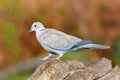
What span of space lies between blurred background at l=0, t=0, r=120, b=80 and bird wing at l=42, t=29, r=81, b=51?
12.7 feet

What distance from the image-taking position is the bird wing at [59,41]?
472 cm

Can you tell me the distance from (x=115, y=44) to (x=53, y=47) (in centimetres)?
482

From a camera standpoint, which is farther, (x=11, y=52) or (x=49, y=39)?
(x=11, y=52)

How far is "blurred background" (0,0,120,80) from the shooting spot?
29.5ft

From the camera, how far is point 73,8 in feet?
30.6

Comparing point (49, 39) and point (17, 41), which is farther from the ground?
point (17, 41)

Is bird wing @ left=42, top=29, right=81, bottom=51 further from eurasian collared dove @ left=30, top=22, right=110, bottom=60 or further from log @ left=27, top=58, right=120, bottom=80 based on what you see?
log @ left=27, top=58, right=120, bottom=80

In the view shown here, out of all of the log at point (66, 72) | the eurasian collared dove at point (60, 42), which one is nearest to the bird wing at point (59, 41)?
the eurasian collared dove at point (60, 42)

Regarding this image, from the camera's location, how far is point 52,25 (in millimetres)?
9156

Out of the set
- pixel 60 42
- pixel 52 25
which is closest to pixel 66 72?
pixel 60 42

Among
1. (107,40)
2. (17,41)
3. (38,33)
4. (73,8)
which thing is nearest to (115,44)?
(107,40)

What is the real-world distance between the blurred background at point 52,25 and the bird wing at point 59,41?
3.88 meters

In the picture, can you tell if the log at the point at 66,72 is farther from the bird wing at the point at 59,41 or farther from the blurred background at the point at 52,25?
the blurred background at the point at 52,25

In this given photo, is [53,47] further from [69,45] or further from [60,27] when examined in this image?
[60,27]
